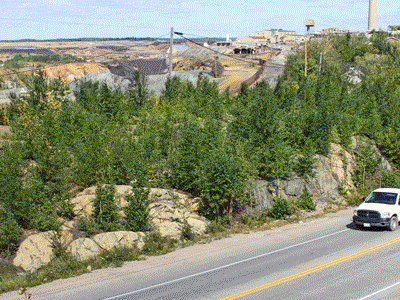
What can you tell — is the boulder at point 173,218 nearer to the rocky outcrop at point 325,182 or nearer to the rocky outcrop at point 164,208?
the rocky outcrop at point 164,208

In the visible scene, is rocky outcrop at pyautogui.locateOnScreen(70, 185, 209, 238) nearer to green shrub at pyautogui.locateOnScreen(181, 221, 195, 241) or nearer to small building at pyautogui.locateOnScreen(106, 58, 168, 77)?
green shrub at pyautogui.locateOnScreen(181, 221, 195, 241)

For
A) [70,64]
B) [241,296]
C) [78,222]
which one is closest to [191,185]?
[78,222]

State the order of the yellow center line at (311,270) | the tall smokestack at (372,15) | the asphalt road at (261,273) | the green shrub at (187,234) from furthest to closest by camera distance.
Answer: the tall smokestack at (372,15) < the green shrub at (187,234) < the asphalt road at (261,273) < the yellow center line at (311,270)

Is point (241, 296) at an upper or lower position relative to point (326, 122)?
lower

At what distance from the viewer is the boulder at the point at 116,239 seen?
52.8 feet

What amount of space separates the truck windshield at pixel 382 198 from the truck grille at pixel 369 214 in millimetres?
1205

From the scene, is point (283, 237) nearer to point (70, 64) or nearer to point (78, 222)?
point (78, 222)

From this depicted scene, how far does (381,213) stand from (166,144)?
34.7 ft

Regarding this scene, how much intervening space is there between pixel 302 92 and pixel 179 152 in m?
15.2

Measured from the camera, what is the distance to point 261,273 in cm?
1323

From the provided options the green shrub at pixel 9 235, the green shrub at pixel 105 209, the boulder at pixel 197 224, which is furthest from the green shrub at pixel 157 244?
the green shrub at pixel 9 235

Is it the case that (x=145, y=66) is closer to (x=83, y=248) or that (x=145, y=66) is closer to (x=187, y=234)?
(x=187, y=234)

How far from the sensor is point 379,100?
34.0 meters

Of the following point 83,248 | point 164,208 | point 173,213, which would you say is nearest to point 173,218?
point 173,213
